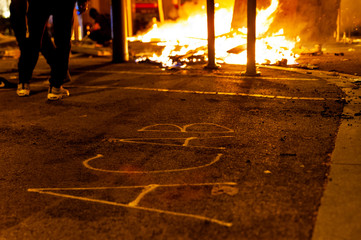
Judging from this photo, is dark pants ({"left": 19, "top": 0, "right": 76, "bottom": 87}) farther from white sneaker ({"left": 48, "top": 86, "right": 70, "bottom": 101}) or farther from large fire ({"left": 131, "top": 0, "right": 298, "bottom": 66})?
large fire ({"left": 131, "top": 0, "right": 298, "bottom": 66})

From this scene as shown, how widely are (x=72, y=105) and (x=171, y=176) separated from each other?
3.54 metres

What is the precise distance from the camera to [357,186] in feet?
10.5

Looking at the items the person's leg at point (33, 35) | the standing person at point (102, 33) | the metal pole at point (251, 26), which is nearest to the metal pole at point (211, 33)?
the metal pole at point (251, 26)

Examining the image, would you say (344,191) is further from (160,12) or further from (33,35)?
(160,12)

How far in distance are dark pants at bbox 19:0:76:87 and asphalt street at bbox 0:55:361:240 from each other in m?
0.46

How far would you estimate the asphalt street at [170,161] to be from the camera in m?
2.80

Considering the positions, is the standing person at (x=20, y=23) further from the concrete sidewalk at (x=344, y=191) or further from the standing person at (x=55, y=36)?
the concrete sidewalk at (x=344, y=191)

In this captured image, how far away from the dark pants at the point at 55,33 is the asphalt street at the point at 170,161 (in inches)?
18.1

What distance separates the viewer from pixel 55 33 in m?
7.15

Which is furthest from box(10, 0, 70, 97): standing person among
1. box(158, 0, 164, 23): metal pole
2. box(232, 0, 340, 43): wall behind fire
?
box(158, 0, 164, 23): metal pole

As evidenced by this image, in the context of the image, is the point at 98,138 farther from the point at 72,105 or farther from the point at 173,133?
the point at 72,105

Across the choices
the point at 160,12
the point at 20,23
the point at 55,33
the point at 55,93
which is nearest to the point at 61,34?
the point at 55,33

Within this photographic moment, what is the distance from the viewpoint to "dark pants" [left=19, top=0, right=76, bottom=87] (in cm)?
699

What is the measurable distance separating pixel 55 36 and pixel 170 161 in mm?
4057
